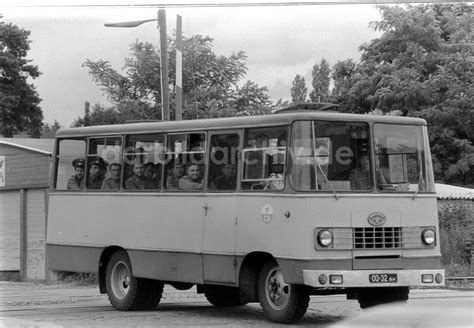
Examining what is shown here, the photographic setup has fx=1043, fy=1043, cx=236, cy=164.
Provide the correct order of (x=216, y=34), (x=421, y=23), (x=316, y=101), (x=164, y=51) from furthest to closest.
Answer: (x=421, y=23) → (x=164, y=51) → (x=316, y=101) → (x=216, y=34)

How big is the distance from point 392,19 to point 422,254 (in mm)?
3488

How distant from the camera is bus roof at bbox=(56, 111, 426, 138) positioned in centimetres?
1347

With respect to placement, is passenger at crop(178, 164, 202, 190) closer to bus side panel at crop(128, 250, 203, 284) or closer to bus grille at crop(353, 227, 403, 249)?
bus side panel at crop(128, 250, 203, 284)

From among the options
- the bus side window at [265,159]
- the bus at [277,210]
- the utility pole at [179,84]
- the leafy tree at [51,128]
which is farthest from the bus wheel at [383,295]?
the leafy tree at [51,128]

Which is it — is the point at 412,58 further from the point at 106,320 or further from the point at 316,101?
the point at 106,320

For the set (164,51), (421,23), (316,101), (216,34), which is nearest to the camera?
(216,34)

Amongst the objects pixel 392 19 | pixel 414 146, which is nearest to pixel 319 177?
pixel 414 146

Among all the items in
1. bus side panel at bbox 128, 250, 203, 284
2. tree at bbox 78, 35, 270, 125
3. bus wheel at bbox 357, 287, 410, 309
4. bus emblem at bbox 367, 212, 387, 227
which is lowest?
bus wheel at bbox 357, 287, 410, 309

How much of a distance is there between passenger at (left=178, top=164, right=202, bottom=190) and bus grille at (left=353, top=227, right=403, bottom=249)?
2.55 metres

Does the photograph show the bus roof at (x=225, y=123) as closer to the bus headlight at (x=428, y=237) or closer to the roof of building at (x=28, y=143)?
the bus headlight at (x=428, y=237)

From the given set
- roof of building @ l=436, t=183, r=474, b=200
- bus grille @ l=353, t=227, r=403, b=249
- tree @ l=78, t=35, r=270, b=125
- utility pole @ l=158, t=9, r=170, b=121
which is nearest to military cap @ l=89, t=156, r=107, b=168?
tree @ l=78, t=35, r=270, b=125

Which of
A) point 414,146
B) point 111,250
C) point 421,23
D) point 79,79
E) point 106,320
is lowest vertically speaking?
point 106,320

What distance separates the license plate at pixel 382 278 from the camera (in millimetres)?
13211

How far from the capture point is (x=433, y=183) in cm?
1425
